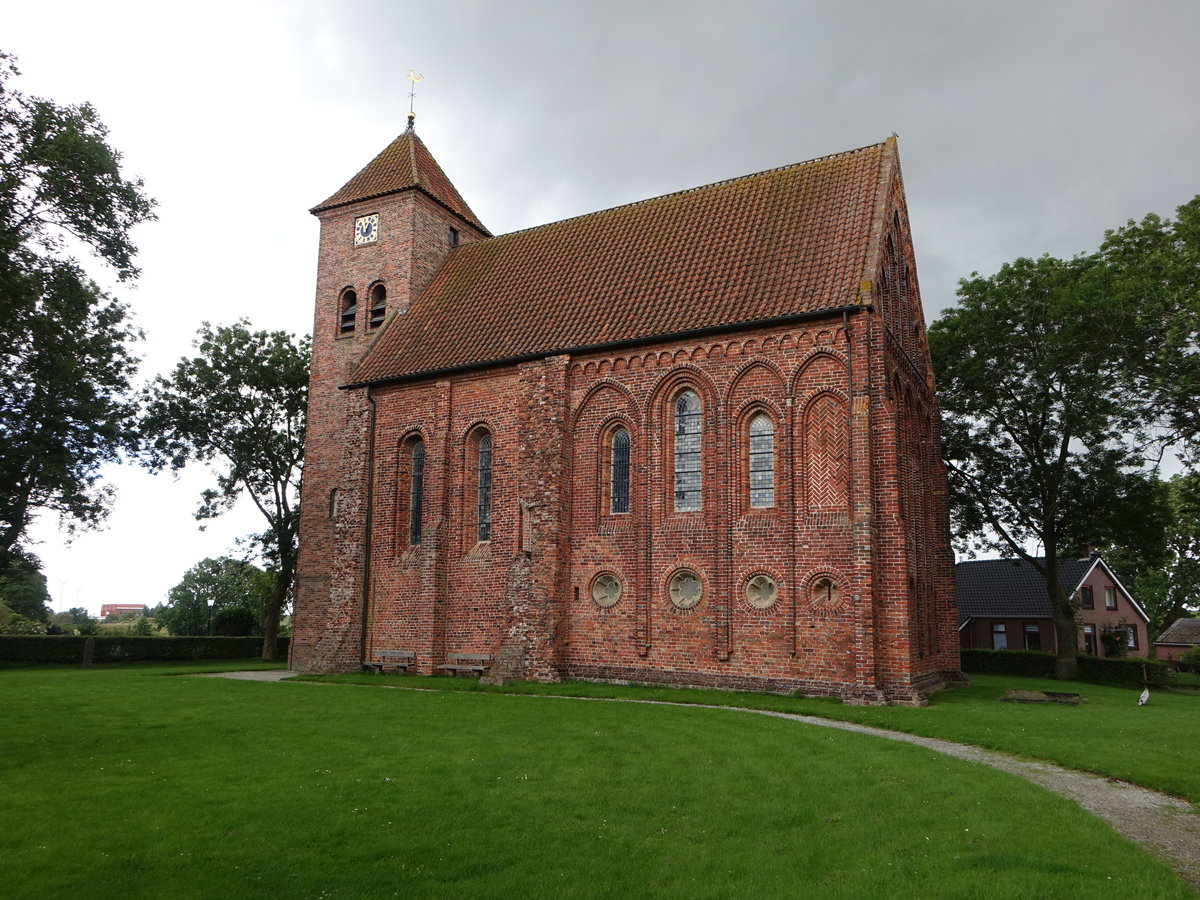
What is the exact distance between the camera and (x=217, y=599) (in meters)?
90.6

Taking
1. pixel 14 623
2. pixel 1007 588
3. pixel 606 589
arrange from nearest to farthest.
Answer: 1. pixel 606 589
2. pixel 1007 588
3. pixel 14 623

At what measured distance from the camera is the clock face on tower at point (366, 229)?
27828 millimetres

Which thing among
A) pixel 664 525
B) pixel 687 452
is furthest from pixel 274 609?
pixel 687 452

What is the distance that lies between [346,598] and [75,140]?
13.5 metres

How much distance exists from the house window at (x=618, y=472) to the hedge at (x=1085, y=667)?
1653 centimetres

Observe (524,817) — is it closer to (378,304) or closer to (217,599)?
(378,304)

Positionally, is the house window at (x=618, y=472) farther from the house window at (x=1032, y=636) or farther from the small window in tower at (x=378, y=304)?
A: the house window at (x=1032, y=636)

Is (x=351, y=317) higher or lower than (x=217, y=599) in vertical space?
higher

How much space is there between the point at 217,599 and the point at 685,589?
84.8 m

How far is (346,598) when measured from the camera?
23375 millimetres

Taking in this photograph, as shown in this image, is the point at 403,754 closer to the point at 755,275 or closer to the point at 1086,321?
the point at 755,275

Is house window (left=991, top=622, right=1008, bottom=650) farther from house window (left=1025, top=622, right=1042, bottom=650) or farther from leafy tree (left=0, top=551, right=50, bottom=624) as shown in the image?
leafy tree (left=0, top=551, right=50, bottom=624)

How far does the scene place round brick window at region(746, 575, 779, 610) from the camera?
58.1ft

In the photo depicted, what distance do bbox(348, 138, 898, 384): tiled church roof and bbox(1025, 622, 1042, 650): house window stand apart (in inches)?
1247
